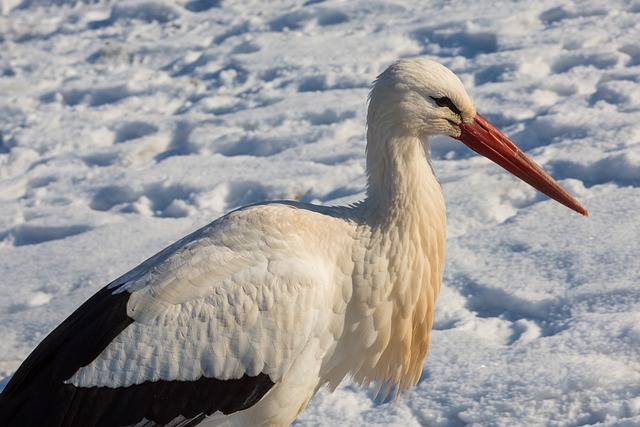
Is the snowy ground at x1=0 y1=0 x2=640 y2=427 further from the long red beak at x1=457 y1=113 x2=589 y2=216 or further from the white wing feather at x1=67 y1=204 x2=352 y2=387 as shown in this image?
the white wing feather at x1=67 y1=204 x2=352 y2=387

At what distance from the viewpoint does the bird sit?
3.48 m

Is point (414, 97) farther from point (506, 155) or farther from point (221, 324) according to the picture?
point (221, 324)

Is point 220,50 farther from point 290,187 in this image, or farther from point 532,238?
point 532,238

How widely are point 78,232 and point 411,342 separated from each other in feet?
9.90

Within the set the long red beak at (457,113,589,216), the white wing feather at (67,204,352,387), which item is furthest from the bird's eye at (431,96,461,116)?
the white wing feather at (67,204,352,387)

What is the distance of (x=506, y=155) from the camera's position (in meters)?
3.97

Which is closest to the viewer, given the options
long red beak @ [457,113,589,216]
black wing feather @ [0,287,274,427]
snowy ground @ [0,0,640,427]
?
black wing feather @ [0,287,274,427]

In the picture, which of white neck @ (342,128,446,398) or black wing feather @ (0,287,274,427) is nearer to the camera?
black wing feather @ (0,287,274,427)

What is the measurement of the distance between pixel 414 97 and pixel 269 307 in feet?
3.32

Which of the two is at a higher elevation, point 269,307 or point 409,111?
point 409,111

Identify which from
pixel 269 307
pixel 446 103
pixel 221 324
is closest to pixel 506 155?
pixel 446 103

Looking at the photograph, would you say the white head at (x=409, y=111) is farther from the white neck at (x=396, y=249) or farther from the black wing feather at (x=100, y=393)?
the black wing feather at (x=100, y=393)

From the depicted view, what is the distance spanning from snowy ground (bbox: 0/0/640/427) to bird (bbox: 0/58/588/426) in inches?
27.4

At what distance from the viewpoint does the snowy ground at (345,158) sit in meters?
4.30
